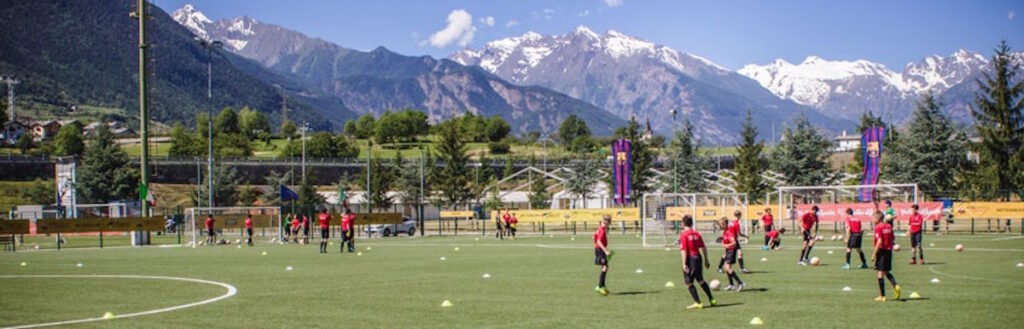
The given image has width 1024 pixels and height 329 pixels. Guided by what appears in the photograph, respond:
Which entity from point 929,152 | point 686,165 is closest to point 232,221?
point 686,165

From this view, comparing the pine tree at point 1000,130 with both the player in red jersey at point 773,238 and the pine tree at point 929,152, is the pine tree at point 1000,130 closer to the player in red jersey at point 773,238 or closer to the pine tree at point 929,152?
the pine tree at point 929,152

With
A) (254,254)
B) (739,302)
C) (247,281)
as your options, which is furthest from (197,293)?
(254,254)

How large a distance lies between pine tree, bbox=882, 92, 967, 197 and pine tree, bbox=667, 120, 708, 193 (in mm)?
17011

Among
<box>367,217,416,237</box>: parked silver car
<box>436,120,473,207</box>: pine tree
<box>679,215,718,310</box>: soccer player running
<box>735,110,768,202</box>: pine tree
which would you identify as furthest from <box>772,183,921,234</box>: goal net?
<box>436,120,473,207</box>: pine tree

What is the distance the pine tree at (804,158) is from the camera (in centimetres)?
7844

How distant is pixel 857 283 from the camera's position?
20766mm

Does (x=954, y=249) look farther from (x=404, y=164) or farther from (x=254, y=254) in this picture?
(x=404, y=164)

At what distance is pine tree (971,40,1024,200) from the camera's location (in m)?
63.0

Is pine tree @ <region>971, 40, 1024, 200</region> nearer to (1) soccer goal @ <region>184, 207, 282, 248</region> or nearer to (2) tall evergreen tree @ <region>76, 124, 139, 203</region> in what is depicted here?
(1) soccer goal @ <region>184, 207, 282, 248</region>

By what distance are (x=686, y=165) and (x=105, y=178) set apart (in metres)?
56.0

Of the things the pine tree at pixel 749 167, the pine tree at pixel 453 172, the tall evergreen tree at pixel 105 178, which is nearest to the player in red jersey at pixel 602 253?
the pine tree at pixel 749 167

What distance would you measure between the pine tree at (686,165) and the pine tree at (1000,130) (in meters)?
24.6

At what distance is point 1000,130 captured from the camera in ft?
215

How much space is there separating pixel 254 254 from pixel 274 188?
70.3 metres
